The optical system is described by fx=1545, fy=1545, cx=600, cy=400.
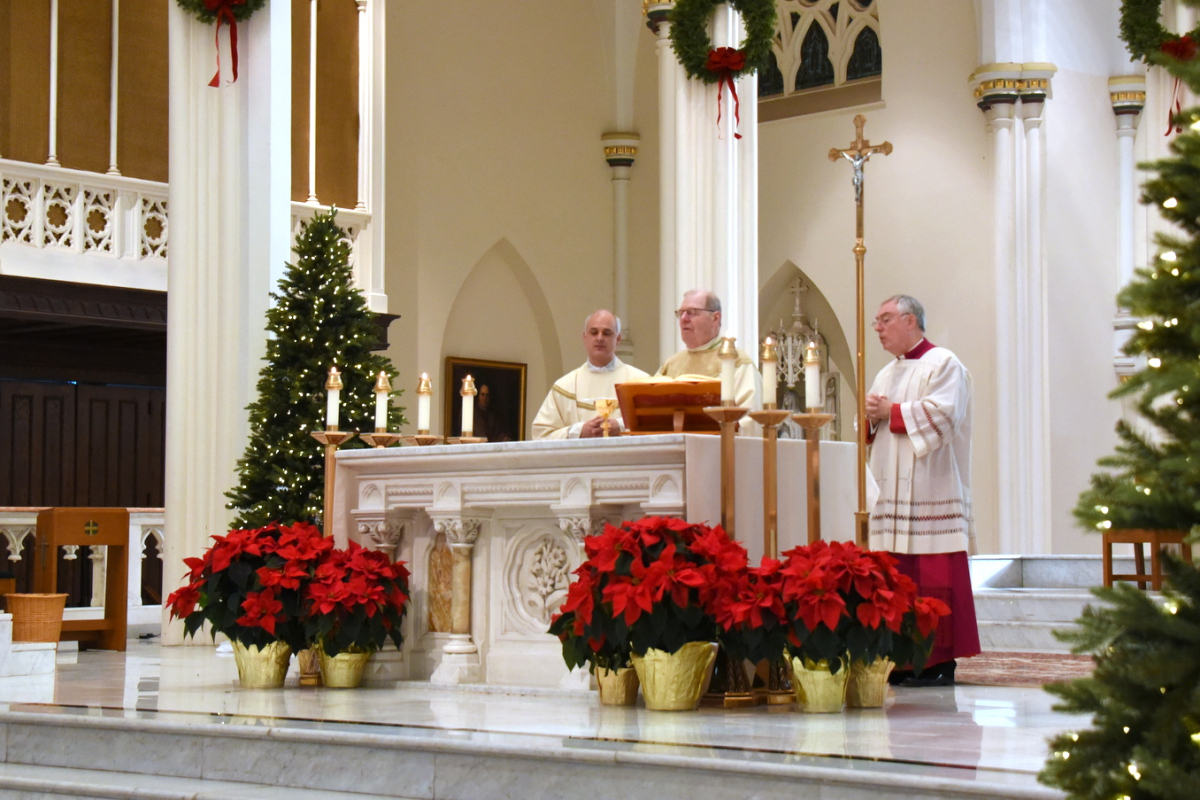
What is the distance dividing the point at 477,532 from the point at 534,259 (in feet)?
40.9

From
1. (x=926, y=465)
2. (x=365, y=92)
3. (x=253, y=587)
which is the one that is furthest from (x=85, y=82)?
(x=926, y=465)

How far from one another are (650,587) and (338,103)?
10.5 m

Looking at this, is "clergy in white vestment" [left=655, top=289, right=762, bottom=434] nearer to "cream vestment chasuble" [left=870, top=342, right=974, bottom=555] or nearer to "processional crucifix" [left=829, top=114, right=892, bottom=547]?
"cream vestment chasuble" [left=870, top=342, right=974, bottom=555]

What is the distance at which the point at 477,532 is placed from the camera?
7027mm

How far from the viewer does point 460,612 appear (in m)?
6.98

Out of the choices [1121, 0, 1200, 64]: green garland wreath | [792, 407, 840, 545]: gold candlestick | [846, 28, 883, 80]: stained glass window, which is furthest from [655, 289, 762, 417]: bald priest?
[846, 28, 883, 80]: stained glass window

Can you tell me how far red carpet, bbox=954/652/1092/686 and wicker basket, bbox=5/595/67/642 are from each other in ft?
16.0

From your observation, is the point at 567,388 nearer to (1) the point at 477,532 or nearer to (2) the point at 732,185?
(1) the point at 477,532

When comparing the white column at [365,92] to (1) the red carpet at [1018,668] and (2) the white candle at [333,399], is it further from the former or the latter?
(2) the white candle at [333,399]

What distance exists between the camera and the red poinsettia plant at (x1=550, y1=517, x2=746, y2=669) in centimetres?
566

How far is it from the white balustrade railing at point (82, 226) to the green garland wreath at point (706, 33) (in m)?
4.57

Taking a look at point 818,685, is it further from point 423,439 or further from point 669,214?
point 669,214

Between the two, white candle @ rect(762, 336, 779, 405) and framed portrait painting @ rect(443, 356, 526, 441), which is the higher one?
framed portrait painting @ rect(443, 356, 526, 441)

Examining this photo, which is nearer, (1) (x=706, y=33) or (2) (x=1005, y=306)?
(1) (x=706, y=33)
